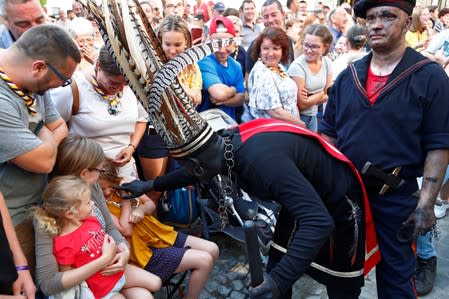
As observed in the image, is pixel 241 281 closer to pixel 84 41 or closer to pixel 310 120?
pixel 310 120

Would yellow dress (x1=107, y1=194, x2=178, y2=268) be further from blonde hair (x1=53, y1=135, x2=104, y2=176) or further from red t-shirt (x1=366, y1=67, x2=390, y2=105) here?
red t-shirt (x1=366, y1=67, x2=390, y2=105)

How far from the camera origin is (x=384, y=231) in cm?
208

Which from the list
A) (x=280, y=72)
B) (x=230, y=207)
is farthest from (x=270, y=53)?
(x=230, y=207)

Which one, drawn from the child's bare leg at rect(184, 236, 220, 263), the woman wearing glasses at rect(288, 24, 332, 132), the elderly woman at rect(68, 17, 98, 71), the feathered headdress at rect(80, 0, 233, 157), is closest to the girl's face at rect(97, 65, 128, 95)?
the feathered headdress at rect(80, 0, 233, 157)

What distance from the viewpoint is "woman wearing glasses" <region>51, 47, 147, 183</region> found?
8.19 feet

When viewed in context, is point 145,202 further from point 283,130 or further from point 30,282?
point 283,130

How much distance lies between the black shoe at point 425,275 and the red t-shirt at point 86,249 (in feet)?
7.20

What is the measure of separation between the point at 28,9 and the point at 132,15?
1.51 m

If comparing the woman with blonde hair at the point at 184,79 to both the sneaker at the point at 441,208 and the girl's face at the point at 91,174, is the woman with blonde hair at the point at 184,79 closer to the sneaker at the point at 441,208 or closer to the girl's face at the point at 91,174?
the girl's face at the point at 91,174

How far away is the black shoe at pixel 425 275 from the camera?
298cm

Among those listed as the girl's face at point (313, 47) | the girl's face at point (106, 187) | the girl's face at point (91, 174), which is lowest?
the girl's face at point (106, 187)

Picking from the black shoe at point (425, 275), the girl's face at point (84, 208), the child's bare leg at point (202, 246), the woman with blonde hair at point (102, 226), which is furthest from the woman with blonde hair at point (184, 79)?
the black shoe at point (425, 275)

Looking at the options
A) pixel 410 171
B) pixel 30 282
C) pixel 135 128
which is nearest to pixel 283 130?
pixel 410 171

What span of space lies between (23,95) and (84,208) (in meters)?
0.61
